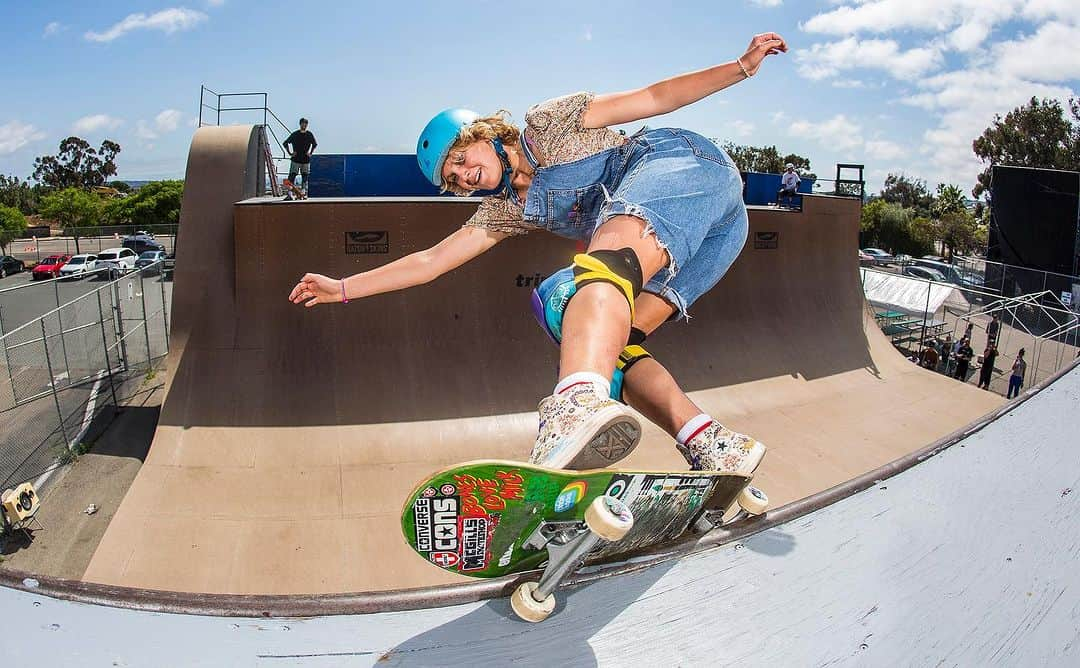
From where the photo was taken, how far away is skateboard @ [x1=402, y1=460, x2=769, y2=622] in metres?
1.43

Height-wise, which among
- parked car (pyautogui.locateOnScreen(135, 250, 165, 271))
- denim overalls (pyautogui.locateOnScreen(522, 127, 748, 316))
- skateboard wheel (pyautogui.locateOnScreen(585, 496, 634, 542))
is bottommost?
parked car (pyautogui.locateOnScreen(135, 250, 165, 271))

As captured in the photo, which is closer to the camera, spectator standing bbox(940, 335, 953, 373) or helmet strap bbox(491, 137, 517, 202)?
helmet strap bbox(491, 137, 517, 202)

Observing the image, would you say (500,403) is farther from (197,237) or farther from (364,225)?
(197,237)

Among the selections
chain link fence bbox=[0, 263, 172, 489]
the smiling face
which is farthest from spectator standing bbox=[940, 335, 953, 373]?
chain link fence bbox=[0, 263, 172, 489]

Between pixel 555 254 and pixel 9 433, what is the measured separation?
6.97m

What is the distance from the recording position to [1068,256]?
21.7 m

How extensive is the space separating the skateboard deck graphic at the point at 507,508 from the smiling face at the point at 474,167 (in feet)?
3.97

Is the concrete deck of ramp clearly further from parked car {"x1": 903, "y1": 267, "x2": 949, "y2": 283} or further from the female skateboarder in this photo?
parked car {"x1": 903, "y1": 267, "x2": 949, "y2": 283}

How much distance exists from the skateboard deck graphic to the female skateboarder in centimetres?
35

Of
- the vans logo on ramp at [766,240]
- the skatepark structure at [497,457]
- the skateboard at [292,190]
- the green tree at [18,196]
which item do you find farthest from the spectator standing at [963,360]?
the green tree at [18,196]

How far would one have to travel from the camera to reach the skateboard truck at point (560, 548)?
137cm

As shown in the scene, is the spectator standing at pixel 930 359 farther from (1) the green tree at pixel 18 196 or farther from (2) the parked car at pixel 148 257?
(1) the green tree at pixel 18 196

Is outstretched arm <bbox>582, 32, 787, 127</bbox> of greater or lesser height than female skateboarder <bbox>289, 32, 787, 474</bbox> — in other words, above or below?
above

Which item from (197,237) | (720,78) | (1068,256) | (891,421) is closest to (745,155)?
(1068,256)
